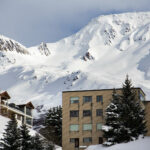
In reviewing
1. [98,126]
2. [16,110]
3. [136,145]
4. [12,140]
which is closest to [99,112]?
[98,126]

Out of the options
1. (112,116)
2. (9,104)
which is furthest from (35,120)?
(112,116)

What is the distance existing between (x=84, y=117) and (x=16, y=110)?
24.1 metres

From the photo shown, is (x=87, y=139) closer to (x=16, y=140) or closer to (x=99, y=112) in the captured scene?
(x=99, y=112)

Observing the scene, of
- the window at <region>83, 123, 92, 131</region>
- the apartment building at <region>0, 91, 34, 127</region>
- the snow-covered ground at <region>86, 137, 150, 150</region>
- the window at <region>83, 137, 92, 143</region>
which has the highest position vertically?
the apartment building at <region>0, 91, 34, 127</region>

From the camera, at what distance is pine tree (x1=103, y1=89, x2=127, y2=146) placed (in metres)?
55.1

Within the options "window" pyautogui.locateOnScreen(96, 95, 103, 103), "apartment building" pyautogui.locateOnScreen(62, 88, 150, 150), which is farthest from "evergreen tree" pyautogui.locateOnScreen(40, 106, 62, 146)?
"window" pyautogui.locateOnScreen(96, 95, 103, 103)

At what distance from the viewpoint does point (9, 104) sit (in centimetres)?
9544

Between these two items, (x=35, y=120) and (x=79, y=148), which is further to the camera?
(x=35, y=120)

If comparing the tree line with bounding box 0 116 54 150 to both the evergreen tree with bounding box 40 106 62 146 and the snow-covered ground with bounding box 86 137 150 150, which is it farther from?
the evergreen tree with bounding box 40 106 62 146

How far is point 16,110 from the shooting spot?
92375 mm

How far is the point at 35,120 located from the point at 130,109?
405 ft

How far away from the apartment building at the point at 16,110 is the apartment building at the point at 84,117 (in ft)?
56.0

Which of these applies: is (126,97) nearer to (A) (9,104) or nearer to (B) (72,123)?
(B) (72,123)

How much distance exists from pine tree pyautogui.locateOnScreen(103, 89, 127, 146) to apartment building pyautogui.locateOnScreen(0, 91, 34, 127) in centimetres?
3088
